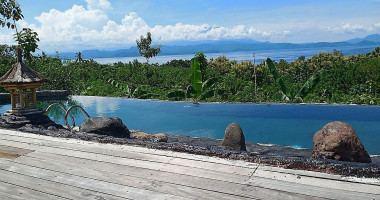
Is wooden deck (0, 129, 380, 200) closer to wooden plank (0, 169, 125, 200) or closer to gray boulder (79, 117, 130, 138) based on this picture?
wooden plank (0, 169, 125, 200)

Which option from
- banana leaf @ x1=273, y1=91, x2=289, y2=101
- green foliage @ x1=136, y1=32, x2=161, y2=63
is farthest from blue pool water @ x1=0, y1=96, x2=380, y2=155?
green foliage @ x1=136, y1=32, x2=161, y2=63

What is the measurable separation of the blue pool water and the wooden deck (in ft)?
17.0

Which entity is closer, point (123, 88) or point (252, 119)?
point (252, 119)

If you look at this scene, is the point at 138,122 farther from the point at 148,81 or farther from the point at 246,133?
the point at 148,81

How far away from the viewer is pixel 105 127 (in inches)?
220

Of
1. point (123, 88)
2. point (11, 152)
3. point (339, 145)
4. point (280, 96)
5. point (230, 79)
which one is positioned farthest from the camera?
point (123, 88)

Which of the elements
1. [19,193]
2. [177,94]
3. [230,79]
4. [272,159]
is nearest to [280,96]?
[230,79]

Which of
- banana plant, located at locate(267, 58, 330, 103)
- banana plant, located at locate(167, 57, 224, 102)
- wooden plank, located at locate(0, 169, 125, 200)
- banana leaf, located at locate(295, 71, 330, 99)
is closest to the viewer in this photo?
wooden plank, located at locate(0, 169, 125, 200)

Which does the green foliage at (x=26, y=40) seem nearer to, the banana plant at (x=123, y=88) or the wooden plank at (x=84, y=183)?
the banana plant at (x=123, y=88)

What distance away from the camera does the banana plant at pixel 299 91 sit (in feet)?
35.6

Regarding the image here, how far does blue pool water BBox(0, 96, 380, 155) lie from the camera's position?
8.30 meters

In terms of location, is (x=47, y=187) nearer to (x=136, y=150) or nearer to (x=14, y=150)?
(x=136, y=150)

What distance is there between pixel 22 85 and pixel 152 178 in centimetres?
343

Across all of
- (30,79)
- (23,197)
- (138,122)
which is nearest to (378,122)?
(138,122)
